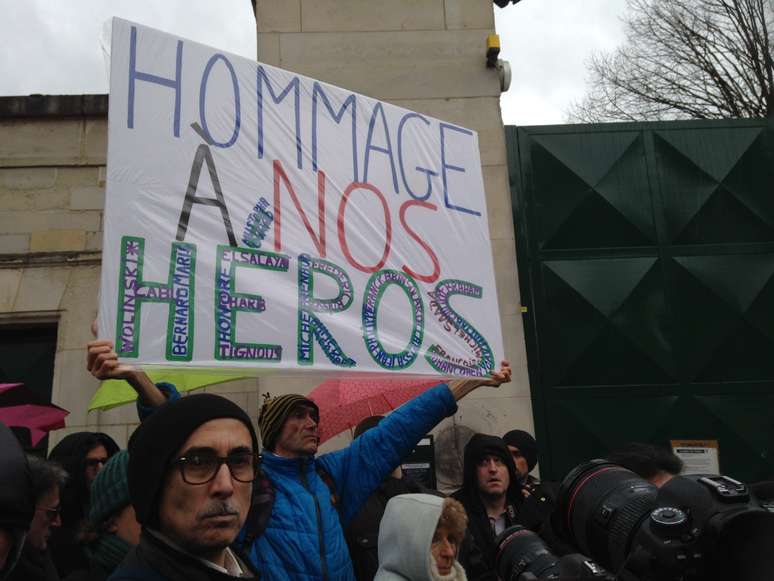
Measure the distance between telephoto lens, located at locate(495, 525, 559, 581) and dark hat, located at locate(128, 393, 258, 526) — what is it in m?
0.94

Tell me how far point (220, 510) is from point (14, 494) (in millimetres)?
433

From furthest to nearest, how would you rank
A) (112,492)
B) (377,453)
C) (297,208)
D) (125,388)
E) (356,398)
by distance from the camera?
1. (356,398)
2. (125,388)
3. (297,208)
4. (377,453)
5. (112,492)

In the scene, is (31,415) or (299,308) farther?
(31,415)

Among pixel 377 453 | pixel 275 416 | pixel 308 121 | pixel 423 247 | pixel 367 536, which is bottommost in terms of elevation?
pixel 367 536

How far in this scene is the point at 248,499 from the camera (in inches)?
71.8

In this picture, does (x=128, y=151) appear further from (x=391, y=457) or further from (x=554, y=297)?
(x=554, y=297)

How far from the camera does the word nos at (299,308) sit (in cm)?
292

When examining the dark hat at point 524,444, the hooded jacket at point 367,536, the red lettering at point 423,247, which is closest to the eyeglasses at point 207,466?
the hooded jacket at point 367,536

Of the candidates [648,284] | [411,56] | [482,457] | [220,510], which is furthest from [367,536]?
[411,56]

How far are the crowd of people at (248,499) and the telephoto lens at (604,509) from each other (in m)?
0.80

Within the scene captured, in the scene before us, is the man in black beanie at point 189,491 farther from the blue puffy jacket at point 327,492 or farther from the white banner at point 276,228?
the white banner at point 276,228

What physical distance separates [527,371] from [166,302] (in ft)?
13.4

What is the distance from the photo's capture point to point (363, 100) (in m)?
3.95

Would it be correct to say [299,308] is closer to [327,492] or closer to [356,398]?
[327,492]
